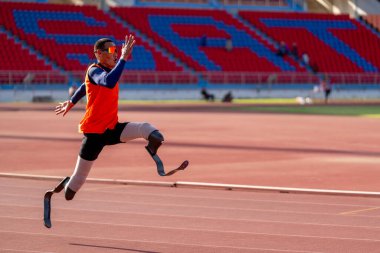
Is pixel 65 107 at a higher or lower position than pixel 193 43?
lower

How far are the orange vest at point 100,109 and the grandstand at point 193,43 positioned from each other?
Result: 40135mm

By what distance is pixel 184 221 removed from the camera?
1085cm

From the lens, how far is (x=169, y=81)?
54.5 m

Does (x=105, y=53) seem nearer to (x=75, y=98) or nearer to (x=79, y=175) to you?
(x=75, y=98)

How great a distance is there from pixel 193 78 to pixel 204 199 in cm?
4256

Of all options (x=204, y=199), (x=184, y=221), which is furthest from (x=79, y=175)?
(x=204, y=199)

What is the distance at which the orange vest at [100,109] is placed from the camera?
30.7ft

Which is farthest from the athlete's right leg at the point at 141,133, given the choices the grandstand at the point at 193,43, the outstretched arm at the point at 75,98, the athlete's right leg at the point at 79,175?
the grandstand at the point at 193,43

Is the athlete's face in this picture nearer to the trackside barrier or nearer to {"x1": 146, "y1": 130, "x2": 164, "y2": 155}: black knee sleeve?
{"x1": 146, "y1": 130, "x2": 164, "y2": 155}: black knee sleeve

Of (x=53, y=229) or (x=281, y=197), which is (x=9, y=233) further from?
(x=281, y=197)

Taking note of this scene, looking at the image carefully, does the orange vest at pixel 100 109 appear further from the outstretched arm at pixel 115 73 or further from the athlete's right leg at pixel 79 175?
the athlete's right leg at pixel 79 175

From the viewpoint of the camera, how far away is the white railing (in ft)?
163

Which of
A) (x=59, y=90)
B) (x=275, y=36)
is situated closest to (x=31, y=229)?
(x=59, y=90)

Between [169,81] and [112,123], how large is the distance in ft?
148
